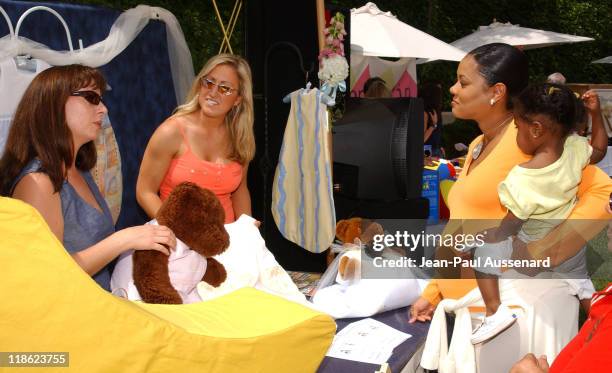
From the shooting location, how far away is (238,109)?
3.48 metres

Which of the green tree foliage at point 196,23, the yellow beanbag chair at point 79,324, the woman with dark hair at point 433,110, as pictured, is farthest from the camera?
the woman with dark hair at point 433,110

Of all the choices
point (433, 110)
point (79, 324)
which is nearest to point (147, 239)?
point (79, 324)

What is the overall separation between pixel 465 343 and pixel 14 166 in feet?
5.39

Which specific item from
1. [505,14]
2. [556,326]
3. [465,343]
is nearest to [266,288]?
[465,343]

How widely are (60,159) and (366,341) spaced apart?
4.55ft

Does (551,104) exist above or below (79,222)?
above

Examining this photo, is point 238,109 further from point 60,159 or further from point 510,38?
point 510,38

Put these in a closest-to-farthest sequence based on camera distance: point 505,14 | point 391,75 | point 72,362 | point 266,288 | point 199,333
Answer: point 72,362, point 199,333, point 266,288, point 391,75, point 505,14

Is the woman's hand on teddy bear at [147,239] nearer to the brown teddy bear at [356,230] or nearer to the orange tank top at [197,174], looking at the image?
the orange tank top at [197,174]

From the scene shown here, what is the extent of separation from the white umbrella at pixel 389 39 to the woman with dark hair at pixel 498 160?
5.19 m

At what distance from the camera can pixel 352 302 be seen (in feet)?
9.67

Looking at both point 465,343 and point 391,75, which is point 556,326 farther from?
point 391,75

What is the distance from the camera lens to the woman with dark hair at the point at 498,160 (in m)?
2.28

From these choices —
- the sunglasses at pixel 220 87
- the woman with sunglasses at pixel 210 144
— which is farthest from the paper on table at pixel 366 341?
the sunglasses at pixel 220 87
